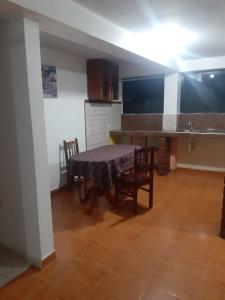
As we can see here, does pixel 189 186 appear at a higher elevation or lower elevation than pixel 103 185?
lower

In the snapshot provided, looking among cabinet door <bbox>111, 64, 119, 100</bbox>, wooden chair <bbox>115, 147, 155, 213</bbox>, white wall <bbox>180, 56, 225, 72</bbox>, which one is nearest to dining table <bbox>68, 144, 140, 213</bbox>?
wooden chair <bbox>115, 147, 155, 213</bbox>

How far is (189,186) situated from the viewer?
4156mm

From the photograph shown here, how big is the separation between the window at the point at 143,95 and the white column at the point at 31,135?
12.5 ft

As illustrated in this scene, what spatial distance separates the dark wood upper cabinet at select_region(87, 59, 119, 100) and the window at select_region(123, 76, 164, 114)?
0.86m

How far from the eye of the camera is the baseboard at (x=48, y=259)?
2.11 meters

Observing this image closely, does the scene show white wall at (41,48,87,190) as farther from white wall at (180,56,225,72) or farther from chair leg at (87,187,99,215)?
white wall at (180,56,225,72)

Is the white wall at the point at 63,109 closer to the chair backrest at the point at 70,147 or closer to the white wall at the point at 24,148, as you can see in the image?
the chair backrest at the point at 70,147

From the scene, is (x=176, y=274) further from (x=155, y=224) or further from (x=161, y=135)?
(x=161, y=135)

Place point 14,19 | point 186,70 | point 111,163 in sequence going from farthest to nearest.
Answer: point 186,70
point 111,163
point 14,19

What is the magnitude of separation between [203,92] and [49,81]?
3.13m

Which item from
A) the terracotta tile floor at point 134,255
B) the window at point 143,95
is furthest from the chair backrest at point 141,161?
the window at point 143,95

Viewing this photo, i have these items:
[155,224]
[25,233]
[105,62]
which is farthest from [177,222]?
[105,62]

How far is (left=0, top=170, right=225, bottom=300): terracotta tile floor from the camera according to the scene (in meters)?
1.83

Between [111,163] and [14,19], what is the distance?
184 cm
